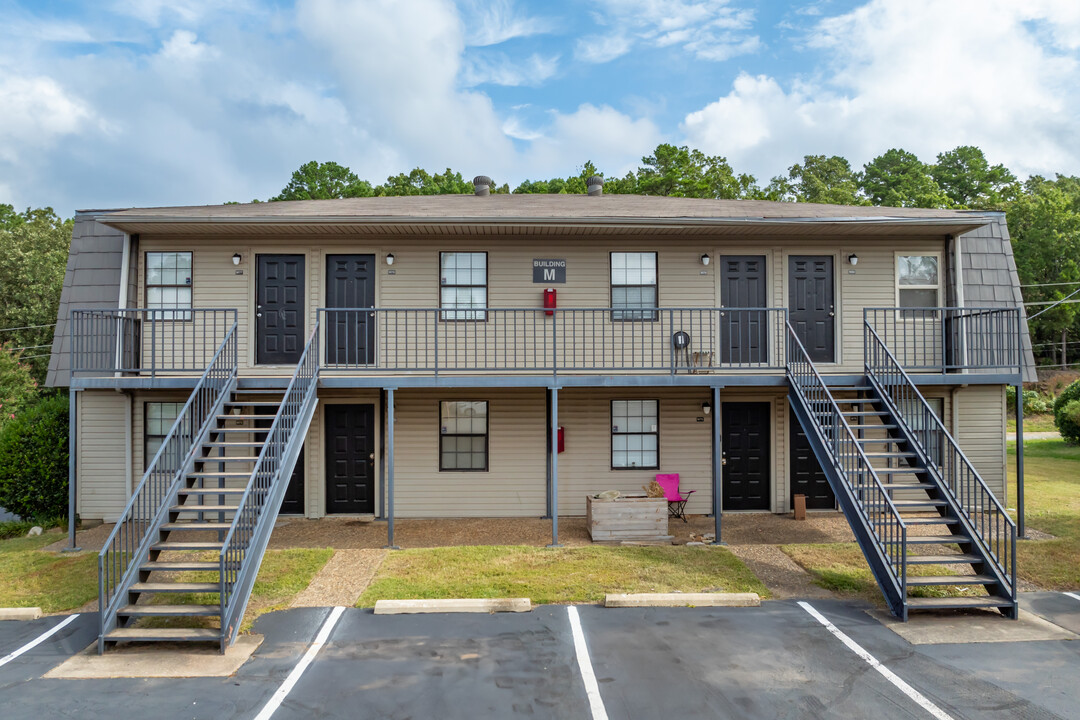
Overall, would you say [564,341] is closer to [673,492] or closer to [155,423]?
[673,492]

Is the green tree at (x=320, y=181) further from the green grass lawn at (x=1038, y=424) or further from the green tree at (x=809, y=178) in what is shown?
the green grass lawn at (x=1038, y=424)

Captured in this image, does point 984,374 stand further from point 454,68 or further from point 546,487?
point 454,68

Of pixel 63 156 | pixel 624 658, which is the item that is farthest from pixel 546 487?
pixel 63 156

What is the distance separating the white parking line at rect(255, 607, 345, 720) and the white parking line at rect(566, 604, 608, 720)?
2479 mm

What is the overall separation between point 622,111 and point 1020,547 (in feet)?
111

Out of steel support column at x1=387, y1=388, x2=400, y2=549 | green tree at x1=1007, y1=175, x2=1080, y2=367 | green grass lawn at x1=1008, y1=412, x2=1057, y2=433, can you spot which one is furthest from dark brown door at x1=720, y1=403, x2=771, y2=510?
green tree at x1=1007, y1=175, x2=1080, y2=367

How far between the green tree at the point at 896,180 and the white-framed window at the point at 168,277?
4351 cm

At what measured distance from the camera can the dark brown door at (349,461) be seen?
36.9 feet

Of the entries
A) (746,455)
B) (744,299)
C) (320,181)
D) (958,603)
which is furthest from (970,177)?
(958,603)

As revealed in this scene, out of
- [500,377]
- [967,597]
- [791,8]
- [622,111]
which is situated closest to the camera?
[967,597]

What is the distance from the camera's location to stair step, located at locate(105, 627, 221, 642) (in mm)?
5906

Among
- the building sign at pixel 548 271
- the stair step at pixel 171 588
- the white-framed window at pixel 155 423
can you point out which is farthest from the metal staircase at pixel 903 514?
the white-framed window at pixel 155 423

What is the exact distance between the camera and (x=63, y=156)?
74312 mm

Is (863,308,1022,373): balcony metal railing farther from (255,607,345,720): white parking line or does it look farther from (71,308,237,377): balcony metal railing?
(71,308,237,377): balcony metal railing
